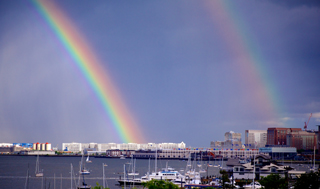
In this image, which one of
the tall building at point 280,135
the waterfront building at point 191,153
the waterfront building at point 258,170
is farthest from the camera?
the waterfront building at point 191,153

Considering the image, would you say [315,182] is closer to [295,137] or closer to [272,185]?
[272,185]

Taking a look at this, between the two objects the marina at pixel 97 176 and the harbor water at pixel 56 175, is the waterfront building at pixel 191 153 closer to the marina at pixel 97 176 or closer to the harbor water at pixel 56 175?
the harbor water at pixel 56 175

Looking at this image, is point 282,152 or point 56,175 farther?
point 282,152

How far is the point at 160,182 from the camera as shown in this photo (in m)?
21.4

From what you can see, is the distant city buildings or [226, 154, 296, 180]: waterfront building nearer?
[226, 154, 296, 180]: waterfront building

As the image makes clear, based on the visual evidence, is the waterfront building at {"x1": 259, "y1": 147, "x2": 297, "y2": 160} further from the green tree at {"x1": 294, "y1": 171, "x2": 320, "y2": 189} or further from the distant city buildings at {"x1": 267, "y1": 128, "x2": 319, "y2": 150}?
the green tree at {"x1": 294, "y1": 171, "x2": 320, "y2": 189}

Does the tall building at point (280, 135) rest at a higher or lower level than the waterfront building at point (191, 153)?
higher

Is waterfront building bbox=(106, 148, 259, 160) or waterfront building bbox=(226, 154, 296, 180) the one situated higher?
waterfront building bbox=(226, 154, 296, 180)

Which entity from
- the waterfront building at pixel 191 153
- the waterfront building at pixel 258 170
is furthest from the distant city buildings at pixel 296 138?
the waterfront building at pixel 258 170

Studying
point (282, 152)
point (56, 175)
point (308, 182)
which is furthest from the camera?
point (282, 152)

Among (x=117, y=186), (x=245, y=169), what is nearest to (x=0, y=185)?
(x=117, y=186)

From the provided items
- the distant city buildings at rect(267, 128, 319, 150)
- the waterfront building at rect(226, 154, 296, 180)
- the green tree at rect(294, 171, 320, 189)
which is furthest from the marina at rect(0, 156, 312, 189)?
the distant city buildings at rect(267, 128, 319, 150)

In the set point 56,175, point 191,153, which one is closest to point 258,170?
point 56,175

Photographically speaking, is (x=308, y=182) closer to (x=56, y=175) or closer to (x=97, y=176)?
(x=97, y=176)
